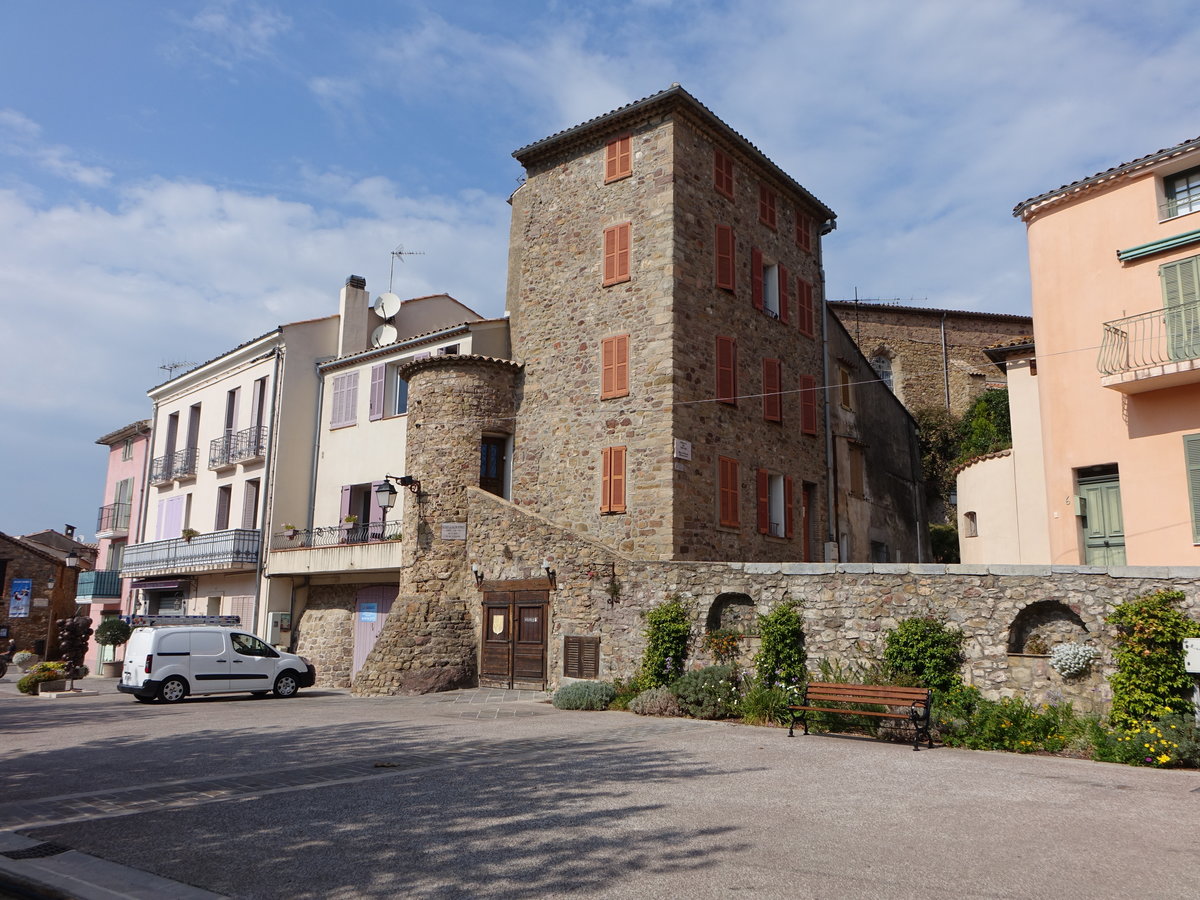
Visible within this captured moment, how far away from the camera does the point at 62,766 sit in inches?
384

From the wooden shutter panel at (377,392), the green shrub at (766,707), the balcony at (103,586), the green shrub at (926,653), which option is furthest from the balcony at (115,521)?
the green shrub at (926,653)

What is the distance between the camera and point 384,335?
87.1 ft

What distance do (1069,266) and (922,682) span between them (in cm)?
835

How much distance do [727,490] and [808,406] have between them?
15.2 ft

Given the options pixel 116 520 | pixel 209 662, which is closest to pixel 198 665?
pixel 209 662

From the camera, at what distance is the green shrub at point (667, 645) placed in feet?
49.2

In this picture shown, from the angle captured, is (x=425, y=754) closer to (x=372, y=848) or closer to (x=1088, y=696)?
(x=372, y=848)

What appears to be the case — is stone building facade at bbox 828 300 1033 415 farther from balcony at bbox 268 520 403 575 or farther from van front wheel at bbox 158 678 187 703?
van front wheel at bbox 158 678 187 703

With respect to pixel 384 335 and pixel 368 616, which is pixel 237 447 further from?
pixel 368 616

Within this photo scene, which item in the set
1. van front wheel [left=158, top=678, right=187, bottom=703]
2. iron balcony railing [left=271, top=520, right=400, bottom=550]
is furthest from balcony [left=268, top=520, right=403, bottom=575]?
van front wheel [left=158, top=678, right=187, bottom=703]

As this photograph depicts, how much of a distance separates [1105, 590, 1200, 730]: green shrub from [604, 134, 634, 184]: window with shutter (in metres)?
13.7

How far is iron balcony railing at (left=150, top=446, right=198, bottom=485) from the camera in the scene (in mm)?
29500

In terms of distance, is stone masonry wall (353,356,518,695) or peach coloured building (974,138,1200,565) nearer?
peach coloured building (974,138,1200,565)

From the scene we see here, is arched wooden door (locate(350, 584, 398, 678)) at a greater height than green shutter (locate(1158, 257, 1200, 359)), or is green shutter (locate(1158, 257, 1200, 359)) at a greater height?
green shutter (locate(1158, 257, 1200, 359))
